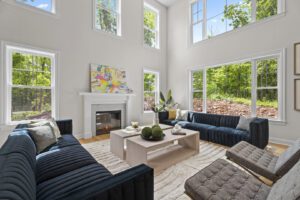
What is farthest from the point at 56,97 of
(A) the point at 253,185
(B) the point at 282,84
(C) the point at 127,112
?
(B) the point at 282,84

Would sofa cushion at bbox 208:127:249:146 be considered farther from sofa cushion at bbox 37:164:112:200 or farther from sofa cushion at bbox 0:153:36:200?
sofa cushion at bbox 0:153:36:200

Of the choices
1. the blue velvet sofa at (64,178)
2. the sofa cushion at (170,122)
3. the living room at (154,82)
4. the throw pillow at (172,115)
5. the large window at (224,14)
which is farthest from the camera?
the throw pillow at (172,115)

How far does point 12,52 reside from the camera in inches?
132

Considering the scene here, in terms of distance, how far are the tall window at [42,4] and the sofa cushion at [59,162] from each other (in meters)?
3.65

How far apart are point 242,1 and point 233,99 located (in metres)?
3.05

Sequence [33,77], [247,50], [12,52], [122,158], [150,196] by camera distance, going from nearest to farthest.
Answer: [150,196] < [122,158] < [12,52] < [33,77] < [247,50]

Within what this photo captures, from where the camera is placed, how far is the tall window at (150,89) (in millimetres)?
6004

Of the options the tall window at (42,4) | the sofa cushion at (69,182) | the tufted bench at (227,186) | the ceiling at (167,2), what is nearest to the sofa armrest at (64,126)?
the sofa cushion at (69,182)

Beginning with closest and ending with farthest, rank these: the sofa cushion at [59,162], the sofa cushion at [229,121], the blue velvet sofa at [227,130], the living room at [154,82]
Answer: the sofa cushion at [59,162] → the living room at [154,82] → the blue velvet sofa at [227,130] → the sofa cushion at [229,121]

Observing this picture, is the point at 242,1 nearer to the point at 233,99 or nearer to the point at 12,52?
the point at 233,99

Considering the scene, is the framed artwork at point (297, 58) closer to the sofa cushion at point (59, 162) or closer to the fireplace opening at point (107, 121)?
the sofa cushion at point (59, 162)

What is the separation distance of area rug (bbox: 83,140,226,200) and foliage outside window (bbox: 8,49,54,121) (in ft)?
5.17

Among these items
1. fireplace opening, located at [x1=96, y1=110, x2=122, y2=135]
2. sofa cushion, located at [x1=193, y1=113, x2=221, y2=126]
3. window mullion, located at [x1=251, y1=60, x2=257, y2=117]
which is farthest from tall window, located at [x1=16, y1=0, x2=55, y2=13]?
window mullion, located at [x1=251, y1=60, x2=257, y2=117]

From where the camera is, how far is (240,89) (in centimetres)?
459
